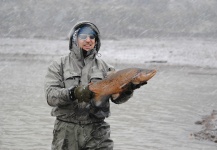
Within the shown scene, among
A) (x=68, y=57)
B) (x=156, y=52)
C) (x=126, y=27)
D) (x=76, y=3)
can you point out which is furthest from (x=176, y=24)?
(x=68, y=57)

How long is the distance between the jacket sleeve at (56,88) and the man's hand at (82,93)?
6 cm

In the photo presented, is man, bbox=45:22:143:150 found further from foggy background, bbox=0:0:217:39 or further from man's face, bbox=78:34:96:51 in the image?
foggy background, bbox=0:0:217:39

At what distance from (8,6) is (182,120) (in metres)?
71.3

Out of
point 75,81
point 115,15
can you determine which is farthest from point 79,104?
point 115,15

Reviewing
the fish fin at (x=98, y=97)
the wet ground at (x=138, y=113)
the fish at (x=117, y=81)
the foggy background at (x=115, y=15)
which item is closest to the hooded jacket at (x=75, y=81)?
the fish fin at (x=98, y=97)

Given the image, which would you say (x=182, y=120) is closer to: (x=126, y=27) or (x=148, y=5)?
(x=126, y=27)

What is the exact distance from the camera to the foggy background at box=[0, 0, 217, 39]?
209 ft

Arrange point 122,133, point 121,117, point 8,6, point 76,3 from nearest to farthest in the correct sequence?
point 122,133 < point 121,117 < point 8,6 < point 76,3

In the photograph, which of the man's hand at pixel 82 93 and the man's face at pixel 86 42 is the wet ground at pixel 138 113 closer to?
the man's face at pixel 86 42

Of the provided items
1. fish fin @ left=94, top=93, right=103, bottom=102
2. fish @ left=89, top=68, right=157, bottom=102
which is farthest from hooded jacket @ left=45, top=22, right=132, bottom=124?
fish @ left=89, top=68, right=157, bottom=102

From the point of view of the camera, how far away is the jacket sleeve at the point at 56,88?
4.44 meters

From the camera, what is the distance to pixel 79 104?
4629 millimetres

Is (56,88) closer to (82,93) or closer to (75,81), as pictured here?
(75,81)

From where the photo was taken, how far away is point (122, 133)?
961 centimetres
